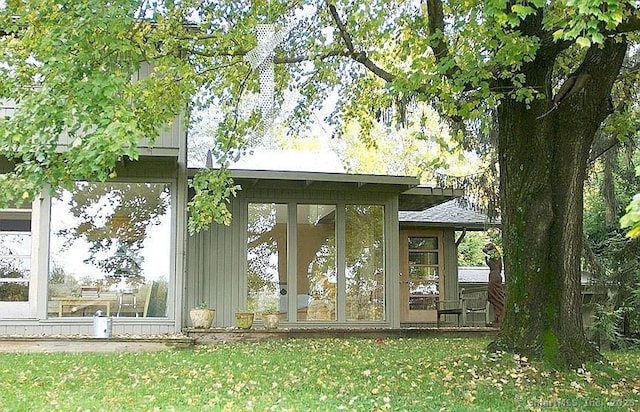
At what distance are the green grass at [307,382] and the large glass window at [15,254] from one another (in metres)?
2.30

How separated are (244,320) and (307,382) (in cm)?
491

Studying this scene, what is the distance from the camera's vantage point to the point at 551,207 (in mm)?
7703

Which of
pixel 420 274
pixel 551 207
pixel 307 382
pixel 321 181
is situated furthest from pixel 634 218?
pixel 420 274

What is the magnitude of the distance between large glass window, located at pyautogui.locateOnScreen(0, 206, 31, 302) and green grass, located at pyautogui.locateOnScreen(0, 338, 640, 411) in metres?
2.30

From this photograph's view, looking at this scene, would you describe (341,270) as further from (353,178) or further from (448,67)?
(448,67)

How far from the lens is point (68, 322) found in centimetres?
1098

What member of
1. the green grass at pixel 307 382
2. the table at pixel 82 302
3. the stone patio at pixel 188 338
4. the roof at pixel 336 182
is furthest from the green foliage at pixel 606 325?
the table at pixel 82 302

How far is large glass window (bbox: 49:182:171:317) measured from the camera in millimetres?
11125

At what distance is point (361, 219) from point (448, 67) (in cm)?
618

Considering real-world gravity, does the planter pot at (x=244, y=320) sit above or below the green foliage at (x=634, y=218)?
below

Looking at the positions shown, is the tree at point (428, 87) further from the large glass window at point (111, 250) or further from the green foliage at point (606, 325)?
the green foliage at point (606, 325)

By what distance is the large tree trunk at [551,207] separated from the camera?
7641 millimetres

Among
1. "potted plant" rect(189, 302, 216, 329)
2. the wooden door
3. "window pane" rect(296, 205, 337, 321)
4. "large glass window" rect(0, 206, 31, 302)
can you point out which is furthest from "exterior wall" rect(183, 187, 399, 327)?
"large glass window" rect(0, 206, 31, 302)

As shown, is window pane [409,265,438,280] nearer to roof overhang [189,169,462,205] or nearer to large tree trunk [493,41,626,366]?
roof overhang [189,169,462,205]
